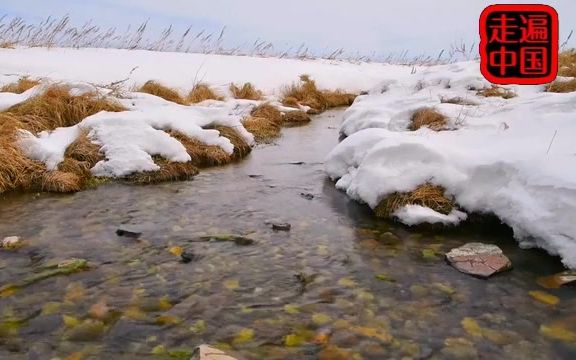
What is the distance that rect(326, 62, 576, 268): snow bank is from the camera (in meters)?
3.92

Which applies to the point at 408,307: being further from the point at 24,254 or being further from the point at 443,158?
the point at 24,254

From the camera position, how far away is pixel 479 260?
3.83m

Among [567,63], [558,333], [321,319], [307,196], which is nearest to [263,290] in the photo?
[321,319]

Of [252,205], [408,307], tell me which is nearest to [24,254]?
[252,205]

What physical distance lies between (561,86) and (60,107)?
30.5 feet

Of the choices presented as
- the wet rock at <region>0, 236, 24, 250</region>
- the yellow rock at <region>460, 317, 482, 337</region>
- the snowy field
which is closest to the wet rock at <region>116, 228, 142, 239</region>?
the wet rock at <region>0, 236, 24, 250</region>

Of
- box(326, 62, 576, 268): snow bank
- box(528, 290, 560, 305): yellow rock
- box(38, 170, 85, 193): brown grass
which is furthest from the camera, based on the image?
box(38, 170, 85, 193): brown grass

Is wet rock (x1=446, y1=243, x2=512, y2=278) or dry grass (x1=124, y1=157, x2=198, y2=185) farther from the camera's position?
dry grass (x1=124, y1=157, x2=198, y2=185)

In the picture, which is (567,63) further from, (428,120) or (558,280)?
(558,280)

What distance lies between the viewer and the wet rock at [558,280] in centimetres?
343

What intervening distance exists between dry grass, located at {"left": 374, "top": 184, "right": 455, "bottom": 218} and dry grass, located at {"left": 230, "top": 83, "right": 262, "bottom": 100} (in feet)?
29.8

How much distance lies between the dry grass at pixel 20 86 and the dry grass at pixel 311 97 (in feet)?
24.3

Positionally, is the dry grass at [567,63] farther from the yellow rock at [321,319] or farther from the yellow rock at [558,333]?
the yellow rock at [321,319]

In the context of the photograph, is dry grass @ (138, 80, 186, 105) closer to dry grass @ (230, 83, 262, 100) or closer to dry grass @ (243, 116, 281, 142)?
dry grass @ (243, 116, 281, 142)
